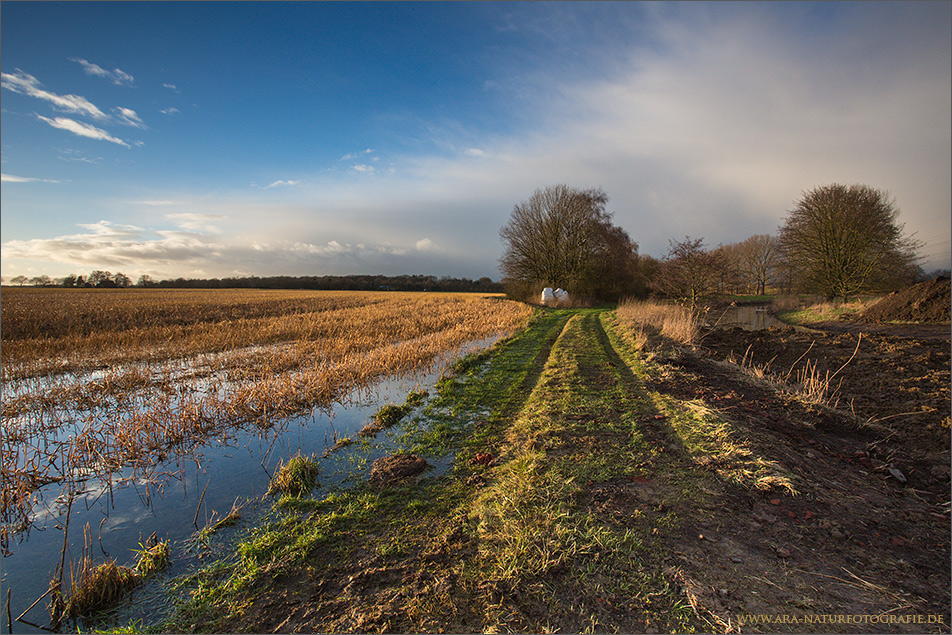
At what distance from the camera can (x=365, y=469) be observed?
5.28m

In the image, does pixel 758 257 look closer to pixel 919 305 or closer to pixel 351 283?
pixel 919 305

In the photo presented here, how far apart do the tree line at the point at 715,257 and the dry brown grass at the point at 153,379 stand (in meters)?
9.93

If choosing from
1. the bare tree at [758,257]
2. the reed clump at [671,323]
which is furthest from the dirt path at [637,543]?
the bare tree at [758,257]

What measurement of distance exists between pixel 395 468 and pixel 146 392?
7784 mm

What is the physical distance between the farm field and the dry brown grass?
0.11 feet

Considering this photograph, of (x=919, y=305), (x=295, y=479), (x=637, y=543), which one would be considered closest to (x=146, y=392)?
(x=295, y=479)

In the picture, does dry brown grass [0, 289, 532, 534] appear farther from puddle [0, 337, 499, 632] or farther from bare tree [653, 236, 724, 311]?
bare tree [653, 236, 724, 311]

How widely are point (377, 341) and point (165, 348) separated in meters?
7.56

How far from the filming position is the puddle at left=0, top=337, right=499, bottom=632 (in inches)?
138

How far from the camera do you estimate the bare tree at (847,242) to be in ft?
80.0

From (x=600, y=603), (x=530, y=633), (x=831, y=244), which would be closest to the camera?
(x=530, y=633)

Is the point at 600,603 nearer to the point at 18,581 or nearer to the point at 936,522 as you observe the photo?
the point at 936,522

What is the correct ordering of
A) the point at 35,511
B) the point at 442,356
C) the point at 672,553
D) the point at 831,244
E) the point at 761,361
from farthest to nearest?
the point at 831,244 < the point at 442,356 < the point at 761,361 < the point at 35,511 < the point at 672,553

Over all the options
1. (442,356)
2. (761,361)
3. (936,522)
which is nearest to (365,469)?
(936,522)
